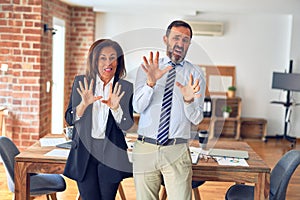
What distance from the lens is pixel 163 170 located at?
193 centimetres

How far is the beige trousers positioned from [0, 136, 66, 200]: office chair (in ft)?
2.93

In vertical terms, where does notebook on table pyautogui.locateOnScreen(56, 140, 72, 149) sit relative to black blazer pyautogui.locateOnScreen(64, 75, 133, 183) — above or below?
below

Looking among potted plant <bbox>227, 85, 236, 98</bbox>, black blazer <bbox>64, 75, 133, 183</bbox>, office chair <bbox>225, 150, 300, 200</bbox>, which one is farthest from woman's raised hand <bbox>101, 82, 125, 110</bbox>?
potted plant <bbox>227, 85, 236, 98</bbox>

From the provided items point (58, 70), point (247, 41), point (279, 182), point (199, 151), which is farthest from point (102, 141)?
point (247, 41)

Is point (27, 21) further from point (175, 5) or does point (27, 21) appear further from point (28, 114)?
point (175, 5)

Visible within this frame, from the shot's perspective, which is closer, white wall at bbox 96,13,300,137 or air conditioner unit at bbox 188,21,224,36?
air conditioner unit at bbox 188,21,224,36

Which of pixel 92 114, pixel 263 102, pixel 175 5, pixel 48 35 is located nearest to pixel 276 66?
Answer: pixel 263 102

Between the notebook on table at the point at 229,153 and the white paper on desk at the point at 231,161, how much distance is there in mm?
61

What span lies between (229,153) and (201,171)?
390 millimetres

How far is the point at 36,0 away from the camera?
4238 millimetres

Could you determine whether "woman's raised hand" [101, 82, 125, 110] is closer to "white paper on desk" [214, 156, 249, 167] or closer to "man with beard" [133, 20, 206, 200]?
"man with beard" [133, 20, 206, 200]

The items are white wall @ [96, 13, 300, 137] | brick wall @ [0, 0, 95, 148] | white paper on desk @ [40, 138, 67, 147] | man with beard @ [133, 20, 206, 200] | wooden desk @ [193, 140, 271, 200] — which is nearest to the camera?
man with beard @ [133, 20, 206, 200]

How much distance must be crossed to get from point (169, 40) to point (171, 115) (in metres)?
0.37

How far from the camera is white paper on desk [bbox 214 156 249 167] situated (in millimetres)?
2308
